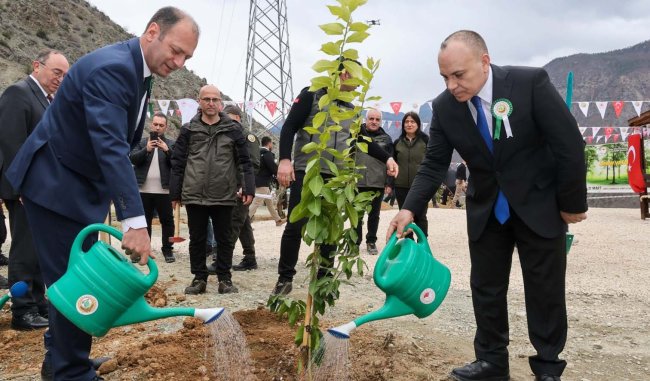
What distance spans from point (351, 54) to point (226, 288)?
3081 millimetres

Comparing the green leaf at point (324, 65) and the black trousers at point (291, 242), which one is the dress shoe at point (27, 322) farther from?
the green leaf at point (324, 65)

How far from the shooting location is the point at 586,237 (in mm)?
9438

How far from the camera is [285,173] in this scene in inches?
152

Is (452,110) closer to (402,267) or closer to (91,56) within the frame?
(402,267)

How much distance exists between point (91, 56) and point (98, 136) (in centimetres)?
38

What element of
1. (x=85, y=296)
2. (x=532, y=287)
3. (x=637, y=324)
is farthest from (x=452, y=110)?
(x=637, y=324)

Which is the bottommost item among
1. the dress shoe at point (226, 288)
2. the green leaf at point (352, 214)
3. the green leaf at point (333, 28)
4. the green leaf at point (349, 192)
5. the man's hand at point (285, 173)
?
the dress shoe at point (226, 288)

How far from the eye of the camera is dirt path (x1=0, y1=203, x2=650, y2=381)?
114 inches

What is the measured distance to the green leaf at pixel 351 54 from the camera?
2164mm

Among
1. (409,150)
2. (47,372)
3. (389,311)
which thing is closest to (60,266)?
(47,372)

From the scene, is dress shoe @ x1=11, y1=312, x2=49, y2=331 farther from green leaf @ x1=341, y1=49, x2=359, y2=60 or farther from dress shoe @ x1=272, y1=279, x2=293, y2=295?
green leaf @ x1=341, y1=49, x2=359, y2=60

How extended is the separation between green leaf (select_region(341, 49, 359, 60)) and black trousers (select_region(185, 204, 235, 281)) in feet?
9.17

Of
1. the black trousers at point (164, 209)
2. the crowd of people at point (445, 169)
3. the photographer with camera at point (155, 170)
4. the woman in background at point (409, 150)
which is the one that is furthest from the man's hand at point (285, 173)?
the woman in background at point (409, 150)

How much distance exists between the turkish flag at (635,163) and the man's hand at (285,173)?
33.6 feet
